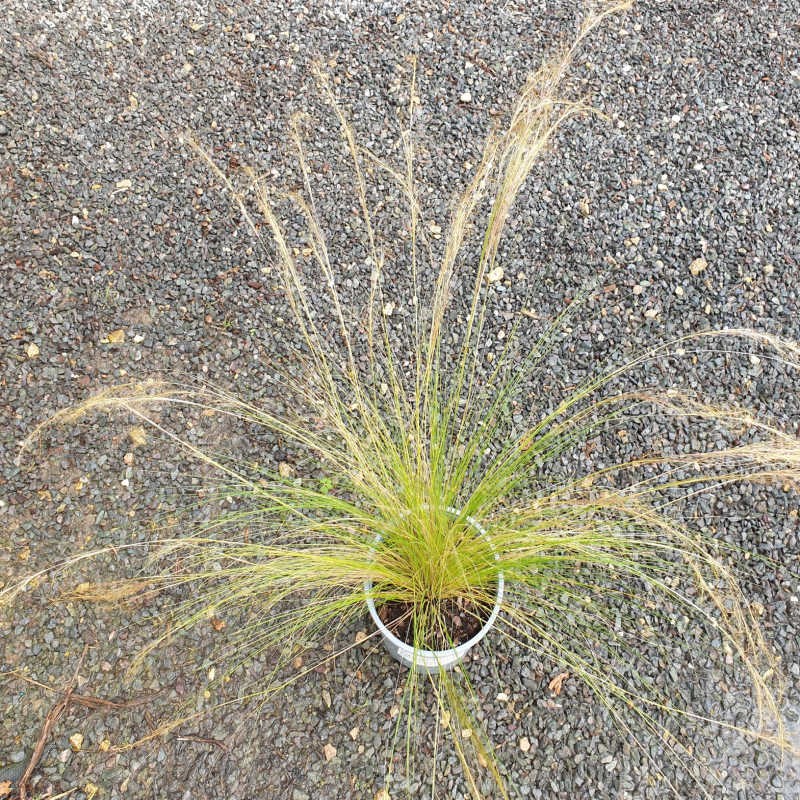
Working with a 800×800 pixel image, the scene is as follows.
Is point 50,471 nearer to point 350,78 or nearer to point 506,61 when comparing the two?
point 350,78

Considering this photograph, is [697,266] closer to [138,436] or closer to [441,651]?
[441,651]

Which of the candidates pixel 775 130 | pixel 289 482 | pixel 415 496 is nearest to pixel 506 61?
pixel 775 130

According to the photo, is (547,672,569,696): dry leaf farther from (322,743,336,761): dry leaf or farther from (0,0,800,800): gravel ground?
(322,743,336,761): dry leaf

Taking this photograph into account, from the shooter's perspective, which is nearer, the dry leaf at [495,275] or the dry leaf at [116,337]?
the dry leaf at [116,337]

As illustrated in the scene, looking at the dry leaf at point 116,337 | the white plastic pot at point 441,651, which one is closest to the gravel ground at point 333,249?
the dry leaf at point 116,337

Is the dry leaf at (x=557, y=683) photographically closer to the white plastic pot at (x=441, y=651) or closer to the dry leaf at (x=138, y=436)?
the white plastic pot at (x=441, y=651)
